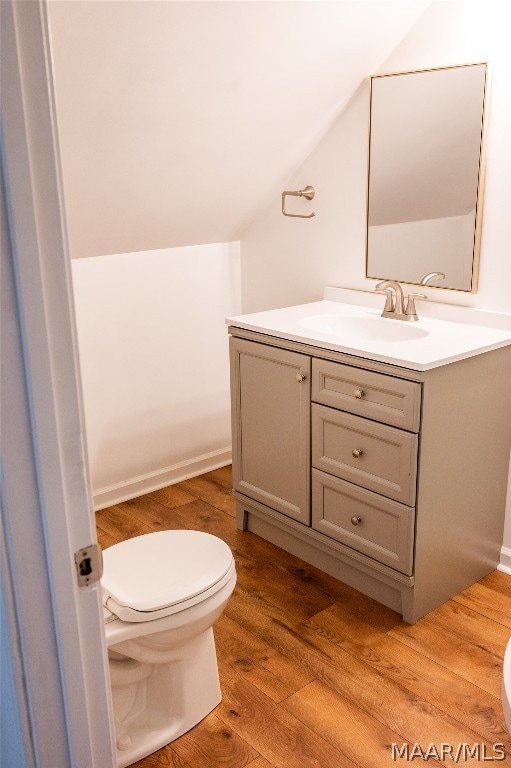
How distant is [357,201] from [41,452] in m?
2.20

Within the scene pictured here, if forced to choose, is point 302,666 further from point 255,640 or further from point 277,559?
point 277,559

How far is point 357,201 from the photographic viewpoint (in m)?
2.85

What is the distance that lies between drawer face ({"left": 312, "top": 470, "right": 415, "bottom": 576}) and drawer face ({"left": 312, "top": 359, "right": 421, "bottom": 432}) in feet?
0.86

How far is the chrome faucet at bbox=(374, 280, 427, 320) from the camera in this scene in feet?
8.62

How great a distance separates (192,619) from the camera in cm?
184

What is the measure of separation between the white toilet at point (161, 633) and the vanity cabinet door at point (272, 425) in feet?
2.09

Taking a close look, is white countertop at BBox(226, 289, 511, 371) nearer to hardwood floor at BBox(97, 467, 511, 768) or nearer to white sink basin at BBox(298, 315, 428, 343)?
white sink basin at BBox(298, 315, 428, 343)

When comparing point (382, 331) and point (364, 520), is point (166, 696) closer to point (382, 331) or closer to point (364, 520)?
point (364, 520)

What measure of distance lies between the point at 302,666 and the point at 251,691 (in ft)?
0.59

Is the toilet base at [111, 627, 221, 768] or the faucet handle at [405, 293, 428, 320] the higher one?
the faucet handle at [405, 293, 428, 320]

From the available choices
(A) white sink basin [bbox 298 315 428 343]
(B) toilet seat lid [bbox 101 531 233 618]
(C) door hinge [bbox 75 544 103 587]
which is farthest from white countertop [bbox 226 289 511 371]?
(C) door hinge [bbox 75 544 103 587]

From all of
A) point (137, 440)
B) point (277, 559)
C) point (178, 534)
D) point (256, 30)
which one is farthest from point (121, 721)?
point (256, 30)

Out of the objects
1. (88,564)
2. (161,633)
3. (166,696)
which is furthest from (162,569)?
(88,564)

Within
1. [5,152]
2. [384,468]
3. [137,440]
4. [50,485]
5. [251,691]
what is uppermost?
[5,152]
